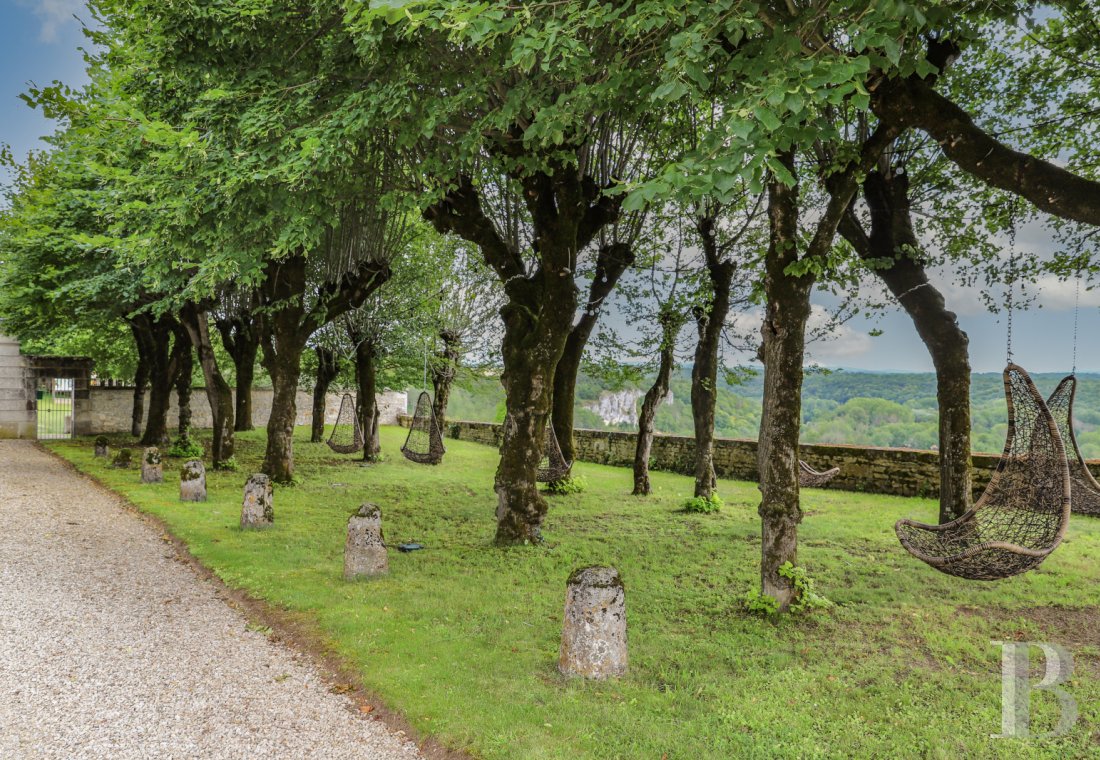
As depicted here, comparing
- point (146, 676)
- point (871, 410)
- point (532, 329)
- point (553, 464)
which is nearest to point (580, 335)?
point (553, 464)

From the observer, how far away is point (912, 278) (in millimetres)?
8531

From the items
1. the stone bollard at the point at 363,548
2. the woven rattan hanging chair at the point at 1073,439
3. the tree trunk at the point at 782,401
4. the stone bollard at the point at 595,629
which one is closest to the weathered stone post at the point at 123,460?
the stone bollard at the point at 363,548

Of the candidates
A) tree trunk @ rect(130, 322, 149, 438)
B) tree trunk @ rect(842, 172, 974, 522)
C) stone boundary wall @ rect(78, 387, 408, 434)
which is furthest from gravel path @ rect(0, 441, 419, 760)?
tree trunk @ rect(130, 322, 149, 438)

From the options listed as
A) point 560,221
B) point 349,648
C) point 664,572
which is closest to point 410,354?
point 560,221

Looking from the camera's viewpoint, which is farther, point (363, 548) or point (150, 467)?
point (150, 467)

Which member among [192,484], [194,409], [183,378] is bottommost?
[192,484]

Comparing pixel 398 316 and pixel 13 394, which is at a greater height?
pixel 398 316

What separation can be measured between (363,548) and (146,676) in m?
2.21

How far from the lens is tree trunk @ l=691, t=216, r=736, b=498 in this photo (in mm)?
10805

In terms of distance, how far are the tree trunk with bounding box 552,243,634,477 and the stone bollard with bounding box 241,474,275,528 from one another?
4894mm

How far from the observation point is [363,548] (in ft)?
19.7

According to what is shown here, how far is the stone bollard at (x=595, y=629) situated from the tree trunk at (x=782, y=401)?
1827 millimetres

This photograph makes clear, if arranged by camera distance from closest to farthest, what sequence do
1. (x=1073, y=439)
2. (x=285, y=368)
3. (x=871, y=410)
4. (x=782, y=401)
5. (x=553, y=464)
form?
(x=782, y=401)
(x=1073, y=439)
(x=553, y=464)
(x=285, y=368)
(x=871, y=410)

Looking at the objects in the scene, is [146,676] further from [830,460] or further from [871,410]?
[871,410]
